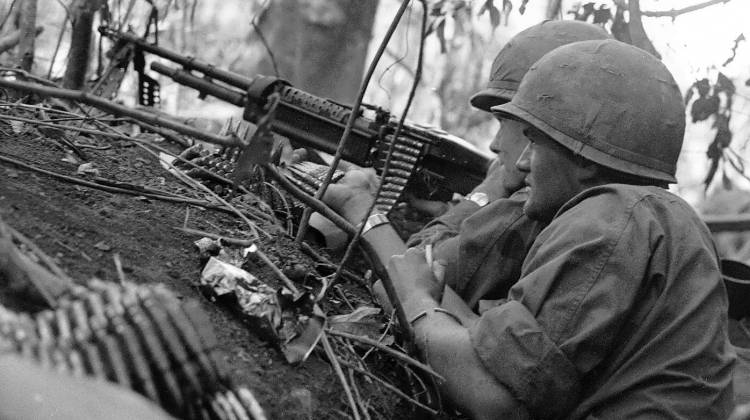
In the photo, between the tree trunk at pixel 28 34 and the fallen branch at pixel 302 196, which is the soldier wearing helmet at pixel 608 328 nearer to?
the fallen branch at pixel 302 196

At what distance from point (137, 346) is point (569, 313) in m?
1.16

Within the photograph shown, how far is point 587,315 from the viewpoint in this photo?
2334mm

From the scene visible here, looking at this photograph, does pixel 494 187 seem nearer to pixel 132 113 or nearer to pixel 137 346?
pixel 132 113

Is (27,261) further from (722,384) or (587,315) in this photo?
(722,384)

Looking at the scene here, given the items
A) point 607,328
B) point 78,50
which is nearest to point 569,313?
point 607,328

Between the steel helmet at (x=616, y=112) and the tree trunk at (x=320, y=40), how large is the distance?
18.2ft

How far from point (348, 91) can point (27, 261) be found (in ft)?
21.5

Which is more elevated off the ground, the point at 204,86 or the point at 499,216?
the point at 499,216

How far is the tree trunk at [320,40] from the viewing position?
8.22 meters

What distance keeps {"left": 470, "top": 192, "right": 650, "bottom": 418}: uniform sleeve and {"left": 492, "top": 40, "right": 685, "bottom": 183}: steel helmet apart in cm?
41

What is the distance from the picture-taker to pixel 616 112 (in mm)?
2799

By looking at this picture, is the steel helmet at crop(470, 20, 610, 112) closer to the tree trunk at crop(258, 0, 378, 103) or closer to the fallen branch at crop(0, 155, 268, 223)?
the fallen branch at crop(0, 155, 268, 223)

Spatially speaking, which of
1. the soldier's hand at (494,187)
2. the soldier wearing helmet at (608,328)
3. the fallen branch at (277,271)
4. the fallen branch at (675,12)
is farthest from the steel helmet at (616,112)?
the fallen branch at (675,12)

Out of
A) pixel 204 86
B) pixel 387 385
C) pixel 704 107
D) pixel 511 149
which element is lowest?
pixel 387 385
